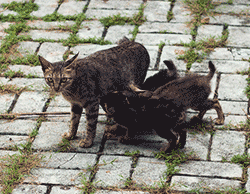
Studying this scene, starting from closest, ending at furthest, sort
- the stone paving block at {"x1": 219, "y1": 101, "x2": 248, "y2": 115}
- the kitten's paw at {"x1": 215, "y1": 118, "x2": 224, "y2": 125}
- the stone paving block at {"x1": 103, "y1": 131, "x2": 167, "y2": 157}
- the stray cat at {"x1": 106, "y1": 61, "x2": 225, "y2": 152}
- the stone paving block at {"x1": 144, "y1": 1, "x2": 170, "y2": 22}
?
1. the stray cat at {"x1": 106, "y1": 61, "x2": 225, "y2": 152}
2. the stone paving block at {"x1": 103, "y1": 131, "x2": 167, "y2": 157}
3. the kitten's paw at {"x1": 215, "y1": 118, "x2": 224, "y2": 125}
4. the stone paving block at {"x1": 219, "y1": 101, "x2": 248, "y2": 115}
5. the stone paving block at {"x1": 144, "y1": 1, "x2": 170, "y2": 22}

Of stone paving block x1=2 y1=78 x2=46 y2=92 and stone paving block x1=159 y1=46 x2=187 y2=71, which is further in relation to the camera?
stone paving block x1=159 y1=46 x2=187 y2=71

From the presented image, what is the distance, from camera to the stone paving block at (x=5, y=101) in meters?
5.87

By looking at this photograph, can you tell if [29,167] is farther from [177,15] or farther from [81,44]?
[177,15]

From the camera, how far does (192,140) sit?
5168 millimetres

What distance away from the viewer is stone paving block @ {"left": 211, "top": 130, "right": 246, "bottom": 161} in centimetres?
490

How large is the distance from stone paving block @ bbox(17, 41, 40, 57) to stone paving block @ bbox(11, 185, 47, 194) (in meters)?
2.95

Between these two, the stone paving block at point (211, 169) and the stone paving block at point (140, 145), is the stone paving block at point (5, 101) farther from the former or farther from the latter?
the stone paving block at point (211, 169)

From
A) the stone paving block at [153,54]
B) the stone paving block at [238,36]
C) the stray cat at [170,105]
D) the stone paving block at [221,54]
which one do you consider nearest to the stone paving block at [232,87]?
the stone paving block at [221,54]

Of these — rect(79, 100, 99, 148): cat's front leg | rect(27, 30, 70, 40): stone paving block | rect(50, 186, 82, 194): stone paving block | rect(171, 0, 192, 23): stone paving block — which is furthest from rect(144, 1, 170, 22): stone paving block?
rect(50, 186, 82, 194): stone paving block

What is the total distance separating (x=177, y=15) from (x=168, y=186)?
160 inches

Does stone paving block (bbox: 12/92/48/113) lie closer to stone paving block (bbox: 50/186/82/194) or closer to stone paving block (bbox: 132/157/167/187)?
stone paving block (bbox: 50/186/82/194)

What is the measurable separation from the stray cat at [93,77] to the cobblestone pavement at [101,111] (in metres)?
0.45

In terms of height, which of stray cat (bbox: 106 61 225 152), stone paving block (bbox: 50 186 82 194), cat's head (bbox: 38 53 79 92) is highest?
cat's head (bbox: 38 53 79 92)

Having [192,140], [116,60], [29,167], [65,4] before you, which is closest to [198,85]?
[192,140]
